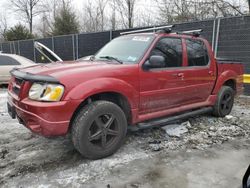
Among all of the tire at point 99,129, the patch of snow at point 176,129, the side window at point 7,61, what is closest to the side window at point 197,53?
the patch of snow at point 176,129

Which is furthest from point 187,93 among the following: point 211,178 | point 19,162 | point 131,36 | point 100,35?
point 100,35

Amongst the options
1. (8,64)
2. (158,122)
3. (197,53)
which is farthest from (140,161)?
(8,64)

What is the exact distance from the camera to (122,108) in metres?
4.30

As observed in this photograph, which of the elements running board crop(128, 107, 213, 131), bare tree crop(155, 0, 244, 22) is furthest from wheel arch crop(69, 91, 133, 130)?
bare tree crop(155, 0, 244, 22)

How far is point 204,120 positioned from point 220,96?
0.64 m

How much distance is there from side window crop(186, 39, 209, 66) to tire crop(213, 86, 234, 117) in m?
0.94

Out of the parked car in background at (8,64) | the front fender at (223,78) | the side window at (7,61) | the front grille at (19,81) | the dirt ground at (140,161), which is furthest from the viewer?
the side window at (7,61)

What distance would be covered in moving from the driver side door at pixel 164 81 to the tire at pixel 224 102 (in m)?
1.42

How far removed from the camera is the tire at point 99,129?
369 centimetres

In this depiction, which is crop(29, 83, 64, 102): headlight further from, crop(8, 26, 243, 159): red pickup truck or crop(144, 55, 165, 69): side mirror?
crop(144, 55, 165, 69): side mirror

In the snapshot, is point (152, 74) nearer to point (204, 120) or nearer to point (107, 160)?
point (107, 160)

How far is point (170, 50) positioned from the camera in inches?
193

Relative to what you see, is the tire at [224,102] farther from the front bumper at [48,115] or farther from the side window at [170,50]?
the front bumper at [48,115]

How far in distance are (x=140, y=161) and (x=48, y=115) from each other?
147cm
